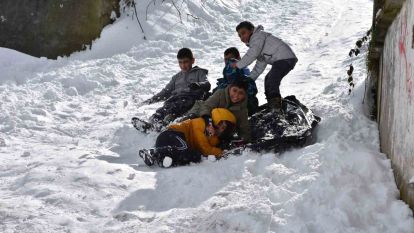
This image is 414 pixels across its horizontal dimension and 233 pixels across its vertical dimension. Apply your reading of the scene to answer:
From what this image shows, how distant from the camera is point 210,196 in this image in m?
4.14

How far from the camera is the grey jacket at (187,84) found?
6.48m

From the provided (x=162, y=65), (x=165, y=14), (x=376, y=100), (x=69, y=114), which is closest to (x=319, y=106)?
(x=376, y=100)

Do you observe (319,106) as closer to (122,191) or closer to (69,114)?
(122,191)

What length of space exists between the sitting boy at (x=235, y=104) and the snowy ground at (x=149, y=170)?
605 millimetres

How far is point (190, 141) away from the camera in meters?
5.33

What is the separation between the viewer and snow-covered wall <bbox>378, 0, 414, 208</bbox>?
11.3 feet

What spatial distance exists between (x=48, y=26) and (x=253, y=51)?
18.0ft

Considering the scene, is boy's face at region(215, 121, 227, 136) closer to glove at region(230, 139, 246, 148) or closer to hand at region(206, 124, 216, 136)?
hand at region(206, 124, 216, 136)

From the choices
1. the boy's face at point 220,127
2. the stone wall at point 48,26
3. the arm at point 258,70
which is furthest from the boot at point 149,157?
the stone wall at point 48,26

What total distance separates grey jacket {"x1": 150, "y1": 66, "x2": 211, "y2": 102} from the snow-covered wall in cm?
250

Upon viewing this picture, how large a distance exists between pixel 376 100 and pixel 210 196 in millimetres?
2315

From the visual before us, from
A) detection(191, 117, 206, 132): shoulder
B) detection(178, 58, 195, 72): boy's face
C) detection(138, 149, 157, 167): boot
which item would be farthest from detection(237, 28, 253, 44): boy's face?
detection(138, 149, 157, 167): boot

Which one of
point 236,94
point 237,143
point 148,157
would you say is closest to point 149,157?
point 148,157

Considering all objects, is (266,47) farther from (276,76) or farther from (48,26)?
(48,26)
